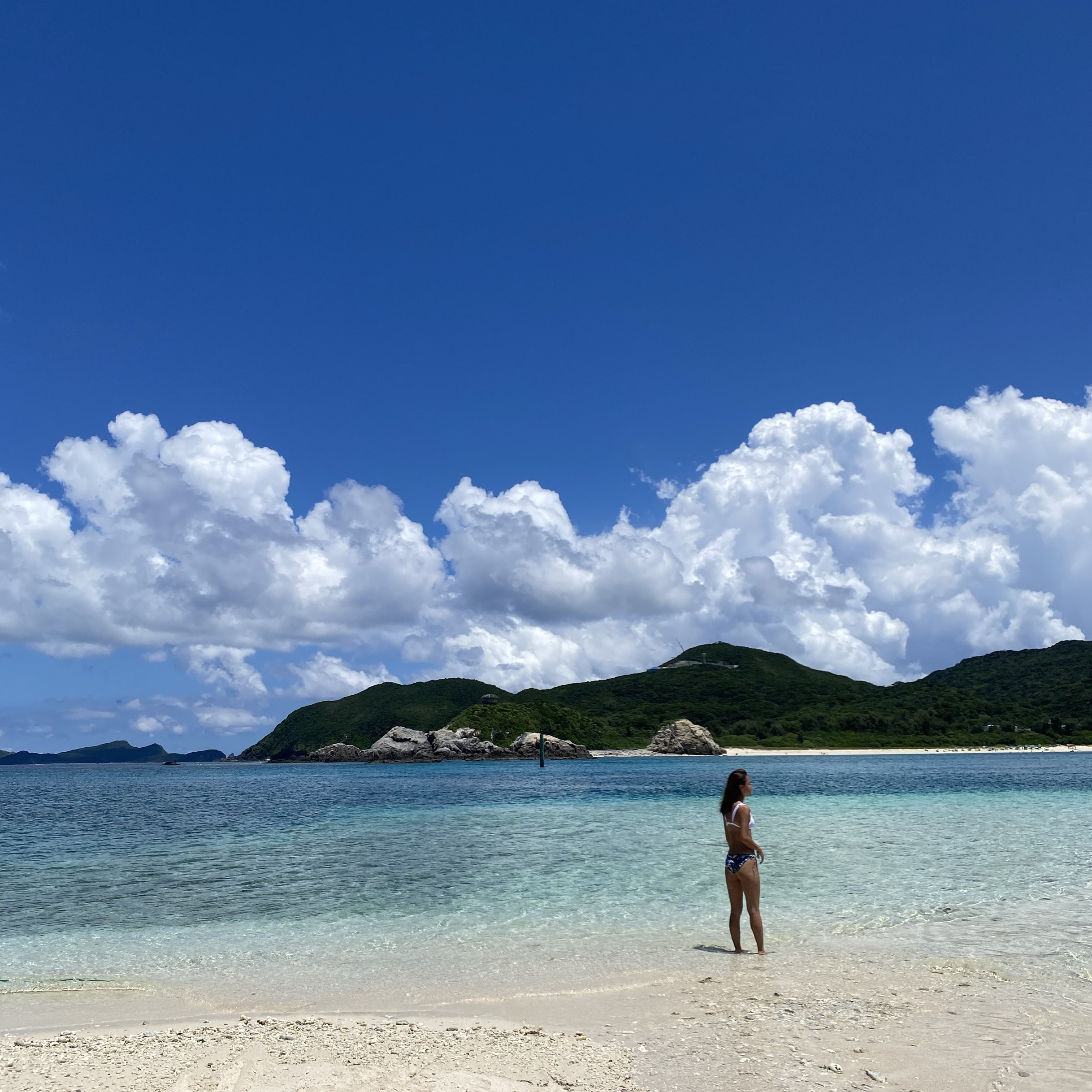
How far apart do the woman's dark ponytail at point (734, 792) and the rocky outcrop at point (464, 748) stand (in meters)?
182

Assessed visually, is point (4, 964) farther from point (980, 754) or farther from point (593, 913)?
point (980, 754)

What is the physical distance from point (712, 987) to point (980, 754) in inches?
6562

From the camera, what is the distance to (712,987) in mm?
12180

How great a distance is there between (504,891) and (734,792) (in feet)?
29.9

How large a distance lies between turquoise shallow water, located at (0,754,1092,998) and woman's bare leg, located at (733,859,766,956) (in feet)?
3.08

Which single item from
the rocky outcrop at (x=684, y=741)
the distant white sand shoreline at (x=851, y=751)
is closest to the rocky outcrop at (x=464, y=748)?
the distant white sand shoreline at (x=851, y=751)

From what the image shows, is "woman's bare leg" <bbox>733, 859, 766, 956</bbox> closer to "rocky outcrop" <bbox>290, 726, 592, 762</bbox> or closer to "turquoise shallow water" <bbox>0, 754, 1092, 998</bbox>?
"turquoise shallow water" <bbox>0, 754, 1092, 998</bbox>

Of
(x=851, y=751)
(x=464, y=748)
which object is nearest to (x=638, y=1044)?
(x=464, y=748)

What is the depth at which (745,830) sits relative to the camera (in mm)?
14445

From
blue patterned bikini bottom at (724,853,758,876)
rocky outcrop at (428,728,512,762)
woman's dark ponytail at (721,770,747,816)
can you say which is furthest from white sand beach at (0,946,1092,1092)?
rocky outcrop at (428,728,512,762)

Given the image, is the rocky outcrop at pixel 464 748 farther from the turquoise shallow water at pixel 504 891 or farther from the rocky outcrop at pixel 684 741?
the turquoise shallow water at pixel 504 891

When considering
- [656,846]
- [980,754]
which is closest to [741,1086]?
[656,846]

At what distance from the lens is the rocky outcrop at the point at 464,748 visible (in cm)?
19162

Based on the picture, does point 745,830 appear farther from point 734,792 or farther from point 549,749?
point 549,749
